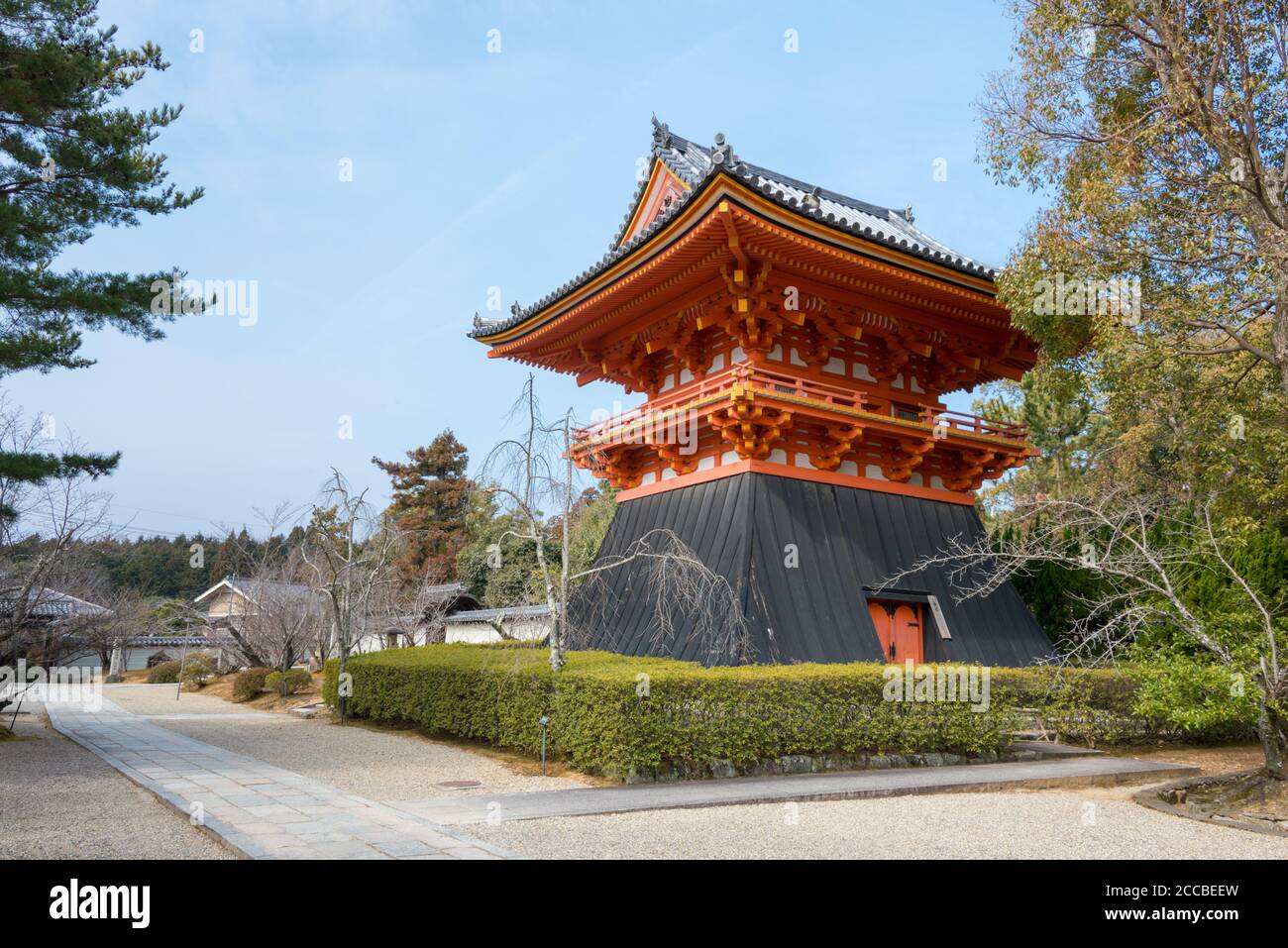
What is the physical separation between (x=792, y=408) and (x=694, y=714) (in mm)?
5557

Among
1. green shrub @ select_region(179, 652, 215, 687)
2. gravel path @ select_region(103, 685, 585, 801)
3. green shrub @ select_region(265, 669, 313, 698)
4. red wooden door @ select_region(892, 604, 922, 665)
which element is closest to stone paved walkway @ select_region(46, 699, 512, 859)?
gravel path @ select_region(103, 685, 585, 801)

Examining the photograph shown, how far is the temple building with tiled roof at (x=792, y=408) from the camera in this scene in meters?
13.0

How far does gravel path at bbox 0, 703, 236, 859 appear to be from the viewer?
6.36 m

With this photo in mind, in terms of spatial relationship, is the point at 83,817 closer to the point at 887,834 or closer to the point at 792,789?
the point at 792,789

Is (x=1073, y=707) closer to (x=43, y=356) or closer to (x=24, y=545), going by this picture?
(x=43, y=356)

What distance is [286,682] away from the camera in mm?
24219

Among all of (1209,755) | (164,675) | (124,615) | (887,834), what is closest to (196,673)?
(124,615)

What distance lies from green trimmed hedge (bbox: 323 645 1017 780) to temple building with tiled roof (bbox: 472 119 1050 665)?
161cm

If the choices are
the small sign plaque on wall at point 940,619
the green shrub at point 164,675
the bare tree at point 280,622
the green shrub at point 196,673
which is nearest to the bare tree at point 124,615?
the green shrub at point 164,675

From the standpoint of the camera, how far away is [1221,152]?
11.0m

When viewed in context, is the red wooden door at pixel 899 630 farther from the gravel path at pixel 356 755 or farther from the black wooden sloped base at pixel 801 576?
the gravel path at pixel 356 755

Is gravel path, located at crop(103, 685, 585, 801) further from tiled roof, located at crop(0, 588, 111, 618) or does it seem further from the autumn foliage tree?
the autumn foliage tree

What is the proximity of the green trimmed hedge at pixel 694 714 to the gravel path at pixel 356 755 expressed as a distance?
58 centimetres

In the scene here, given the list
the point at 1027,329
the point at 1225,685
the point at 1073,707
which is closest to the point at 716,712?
the point at 1225,685
